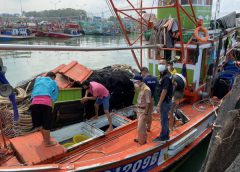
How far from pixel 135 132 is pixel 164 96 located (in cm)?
122

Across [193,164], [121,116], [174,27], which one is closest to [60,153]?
[121,116]

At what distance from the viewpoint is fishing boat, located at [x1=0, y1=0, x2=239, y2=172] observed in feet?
11.6

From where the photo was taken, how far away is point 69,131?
483 cm

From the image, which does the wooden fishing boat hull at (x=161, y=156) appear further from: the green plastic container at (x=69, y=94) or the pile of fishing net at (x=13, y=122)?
the pile of fishing net at (x=13, y=122)

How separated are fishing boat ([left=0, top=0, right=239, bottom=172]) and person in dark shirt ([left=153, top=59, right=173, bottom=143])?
0.75 feet

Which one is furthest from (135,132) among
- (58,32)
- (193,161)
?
(58,32)

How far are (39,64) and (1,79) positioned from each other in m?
17.4

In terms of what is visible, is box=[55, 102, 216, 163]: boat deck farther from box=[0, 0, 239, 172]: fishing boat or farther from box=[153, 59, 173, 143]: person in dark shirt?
box=[153, 59, 173, 143]: person in dark shirt

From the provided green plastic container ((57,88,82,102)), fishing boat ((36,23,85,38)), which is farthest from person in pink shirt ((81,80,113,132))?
fishing boat ((36,23,85,38))

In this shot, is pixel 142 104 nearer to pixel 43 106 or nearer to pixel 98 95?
pixel 98 95

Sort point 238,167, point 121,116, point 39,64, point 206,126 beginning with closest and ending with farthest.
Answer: point 238,167
point 121,116
point 206,126
point 39,64

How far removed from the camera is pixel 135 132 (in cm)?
472

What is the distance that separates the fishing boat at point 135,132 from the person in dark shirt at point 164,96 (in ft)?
0.75

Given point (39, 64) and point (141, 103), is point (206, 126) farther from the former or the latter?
point (39, 64)
